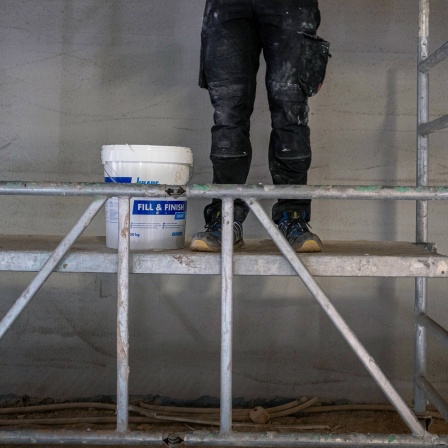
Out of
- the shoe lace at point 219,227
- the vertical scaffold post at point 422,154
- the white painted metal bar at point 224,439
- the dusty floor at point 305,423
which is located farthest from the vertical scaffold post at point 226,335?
the dusty floor at point 305,423

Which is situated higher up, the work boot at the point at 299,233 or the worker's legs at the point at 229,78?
the worker's legs at the point at 229,78

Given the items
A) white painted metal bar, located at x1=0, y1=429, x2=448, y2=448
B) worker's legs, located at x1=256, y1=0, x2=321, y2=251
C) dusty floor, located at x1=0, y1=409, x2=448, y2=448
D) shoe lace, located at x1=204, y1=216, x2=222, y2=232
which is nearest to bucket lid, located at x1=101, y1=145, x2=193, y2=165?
shoe lace, located at x1=204, y1=216, x2=222, y2=232

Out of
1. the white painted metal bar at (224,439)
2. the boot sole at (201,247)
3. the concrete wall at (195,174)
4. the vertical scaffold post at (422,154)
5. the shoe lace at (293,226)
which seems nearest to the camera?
the white painted metal bar at (224,439)

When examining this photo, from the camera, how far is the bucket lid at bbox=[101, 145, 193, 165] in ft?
6.28

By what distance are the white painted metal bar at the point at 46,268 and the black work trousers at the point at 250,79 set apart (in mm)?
538

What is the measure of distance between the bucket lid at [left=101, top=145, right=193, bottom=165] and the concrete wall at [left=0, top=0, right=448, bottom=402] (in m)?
1.11

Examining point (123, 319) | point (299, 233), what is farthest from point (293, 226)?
point (123, 319)

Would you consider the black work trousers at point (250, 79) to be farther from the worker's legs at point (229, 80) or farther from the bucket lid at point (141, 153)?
the bucket lid at point (141, 153)

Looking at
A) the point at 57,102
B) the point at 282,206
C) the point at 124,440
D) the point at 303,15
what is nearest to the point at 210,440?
the point at 124,440

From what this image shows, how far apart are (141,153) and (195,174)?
1151mm

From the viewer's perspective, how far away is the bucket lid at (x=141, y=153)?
6.28 ft

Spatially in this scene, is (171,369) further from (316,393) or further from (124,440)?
(124,440)

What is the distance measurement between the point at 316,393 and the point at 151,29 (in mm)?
2001

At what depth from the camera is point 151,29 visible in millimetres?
3047
